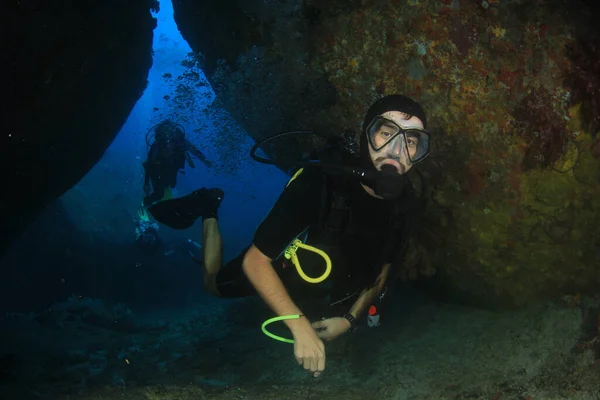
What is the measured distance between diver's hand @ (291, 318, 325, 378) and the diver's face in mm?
1392

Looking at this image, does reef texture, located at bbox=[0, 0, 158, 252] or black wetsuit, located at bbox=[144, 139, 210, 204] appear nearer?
reef texture, located at bbox=[0, 0, 158, 252]

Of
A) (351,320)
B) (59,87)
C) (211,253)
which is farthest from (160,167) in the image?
(351,320)

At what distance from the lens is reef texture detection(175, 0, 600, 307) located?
3.33m

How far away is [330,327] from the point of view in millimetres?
3137

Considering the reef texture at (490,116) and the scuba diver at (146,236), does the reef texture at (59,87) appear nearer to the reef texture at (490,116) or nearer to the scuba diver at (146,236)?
the reef texture at (490,116)

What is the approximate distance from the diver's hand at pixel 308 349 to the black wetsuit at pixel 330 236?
0.55 metres

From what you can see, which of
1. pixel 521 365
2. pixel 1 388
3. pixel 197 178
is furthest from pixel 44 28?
pixel 197 178

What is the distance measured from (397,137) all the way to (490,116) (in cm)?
130

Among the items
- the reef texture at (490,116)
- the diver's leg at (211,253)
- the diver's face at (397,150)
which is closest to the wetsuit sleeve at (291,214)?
the diver's face at (397,150)

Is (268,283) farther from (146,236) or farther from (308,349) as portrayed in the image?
(146,236)

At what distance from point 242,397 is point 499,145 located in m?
3.41

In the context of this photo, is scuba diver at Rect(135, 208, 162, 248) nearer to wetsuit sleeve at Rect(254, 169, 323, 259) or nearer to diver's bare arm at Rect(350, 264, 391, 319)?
diver's bare arm at Rect(350, 264, 391, 319)

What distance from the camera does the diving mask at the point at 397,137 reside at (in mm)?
2982

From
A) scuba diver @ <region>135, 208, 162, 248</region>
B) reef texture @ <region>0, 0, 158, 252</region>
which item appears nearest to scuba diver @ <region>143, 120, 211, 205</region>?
reef texture @ <region>0, 0, 158, 252</region>
